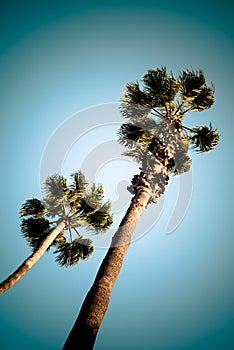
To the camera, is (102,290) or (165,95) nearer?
(102,290)

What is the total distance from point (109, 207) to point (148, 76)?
6.20 meters

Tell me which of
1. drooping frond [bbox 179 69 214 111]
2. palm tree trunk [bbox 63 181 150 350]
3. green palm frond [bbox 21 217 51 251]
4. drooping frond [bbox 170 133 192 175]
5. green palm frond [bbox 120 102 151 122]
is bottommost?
palm tree trunk [bbox 63 181 150 350]

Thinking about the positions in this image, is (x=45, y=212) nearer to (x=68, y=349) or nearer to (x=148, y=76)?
(x=148, y=76)

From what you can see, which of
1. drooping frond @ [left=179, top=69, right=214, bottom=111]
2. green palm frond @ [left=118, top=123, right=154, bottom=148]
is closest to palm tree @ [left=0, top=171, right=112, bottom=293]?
green palm frond @ [left=118, top=123, right=154, bottom=148]

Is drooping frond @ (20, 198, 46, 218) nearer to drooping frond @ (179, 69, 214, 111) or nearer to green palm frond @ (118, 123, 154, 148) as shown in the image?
green palm frond @ (118, 123, 154, 148)

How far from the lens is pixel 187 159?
9484mm

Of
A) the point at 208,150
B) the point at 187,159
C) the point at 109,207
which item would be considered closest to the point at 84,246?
the point at 109,207

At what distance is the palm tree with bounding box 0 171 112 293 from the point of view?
10820 mm

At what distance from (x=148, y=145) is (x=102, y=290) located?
5132 mm

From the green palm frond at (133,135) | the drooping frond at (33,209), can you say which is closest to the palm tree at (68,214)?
the drooping frond at (33,209)

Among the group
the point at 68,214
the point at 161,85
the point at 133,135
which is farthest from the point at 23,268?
the point at 161,85

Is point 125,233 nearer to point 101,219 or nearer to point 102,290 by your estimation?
point 102,290

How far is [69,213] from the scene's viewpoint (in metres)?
10.7

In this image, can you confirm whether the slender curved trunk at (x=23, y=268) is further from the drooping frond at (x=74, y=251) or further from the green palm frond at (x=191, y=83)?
the green palm frond at (x=191, y=83)
